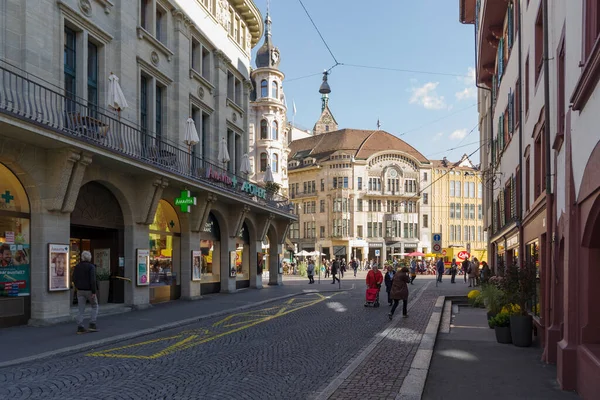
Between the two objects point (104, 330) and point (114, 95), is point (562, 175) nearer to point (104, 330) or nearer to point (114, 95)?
point (104, 330)

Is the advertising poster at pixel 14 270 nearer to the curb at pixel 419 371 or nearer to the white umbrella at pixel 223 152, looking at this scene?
the curb at pixel 419 371

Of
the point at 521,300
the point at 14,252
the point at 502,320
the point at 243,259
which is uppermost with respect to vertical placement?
the point at 14,252

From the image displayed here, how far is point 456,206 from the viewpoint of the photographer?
9612 centimetres

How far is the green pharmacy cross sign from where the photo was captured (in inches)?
899

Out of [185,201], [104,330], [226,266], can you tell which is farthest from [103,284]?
[226,266]

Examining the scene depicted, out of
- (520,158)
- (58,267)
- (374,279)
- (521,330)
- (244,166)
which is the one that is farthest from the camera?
(244,166)

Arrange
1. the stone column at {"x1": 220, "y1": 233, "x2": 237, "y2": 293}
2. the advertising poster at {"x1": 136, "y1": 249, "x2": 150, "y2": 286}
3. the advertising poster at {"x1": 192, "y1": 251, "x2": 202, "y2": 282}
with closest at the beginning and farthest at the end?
1. the advertising poster at {"x1": 136, "y1": 249, "x2": 150, "y2": 286}
2. the advertising poster at {"x1": 192, "y1": 251, "x2": 202, "y2": 282}
3. the stone column at {"x1": 220, "y1": 233, "x2": 237, "y2": 293}

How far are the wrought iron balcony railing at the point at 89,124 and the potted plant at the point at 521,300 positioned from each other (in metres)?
10.9

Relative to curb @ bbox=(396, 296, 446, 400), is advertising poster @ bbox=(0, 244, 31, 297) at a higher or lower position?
higher

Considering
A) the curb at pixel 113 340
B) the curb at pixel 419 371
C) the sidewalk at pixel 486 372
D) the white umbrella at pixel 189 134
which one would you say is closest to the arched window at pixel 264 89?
the white umbrella at pixel 189 134

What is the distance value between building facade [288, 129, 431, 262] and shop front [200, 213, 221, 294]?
57261mm

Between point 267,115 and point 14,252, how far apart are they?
40.8m

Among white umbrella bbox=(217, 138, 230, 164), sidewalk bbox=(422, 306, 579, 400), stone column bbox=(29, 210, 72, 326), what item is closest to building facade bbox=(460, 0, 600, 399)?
sidewalk bbox=(422, 306, 579, 400)

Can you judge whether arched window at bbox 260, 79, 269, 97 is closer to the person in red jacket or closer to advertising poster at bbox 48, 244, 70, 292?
the person in red jacket
